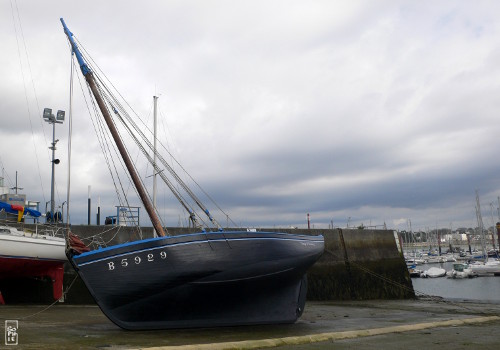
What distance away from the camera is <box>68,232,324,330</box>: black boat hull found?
984 centimetres

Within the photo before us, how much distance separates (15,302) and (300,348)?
11497 mm

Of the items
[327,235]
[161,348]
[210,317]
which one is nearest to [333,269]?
[327,235]

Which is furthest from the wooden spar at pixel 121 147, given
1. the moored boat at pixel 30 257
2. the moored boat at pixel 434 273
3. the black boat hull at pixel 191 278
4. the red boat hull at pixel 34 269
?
the moored boat at pixel 434 273

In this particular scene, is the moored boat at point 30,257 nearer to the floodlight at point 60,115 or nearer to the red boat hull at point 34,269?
the red boat hull at point 34,269

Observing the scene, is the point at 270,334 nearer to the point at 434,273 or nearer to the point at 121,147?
the point at 121,147

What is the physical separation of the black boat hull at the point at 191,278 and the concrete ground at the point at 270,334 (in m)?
0.35

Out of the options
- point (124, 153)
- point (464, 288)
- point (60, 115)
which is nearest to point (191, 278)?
point (124, 153)

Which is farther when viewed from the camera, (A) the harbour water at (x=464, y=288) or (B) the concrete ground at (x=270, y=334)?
(A) the harbour water at (x=464, y=288)

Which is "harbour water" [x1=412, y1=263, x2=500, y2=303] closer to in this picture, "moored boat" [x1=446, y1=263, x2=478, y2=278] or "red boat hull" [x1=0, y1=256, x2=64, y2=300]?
"moored boat" [x1=446, y1=263, x2=478, y2=278]

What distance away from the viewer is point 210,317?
10.5 meters

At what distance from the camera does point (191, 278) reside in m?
10.1

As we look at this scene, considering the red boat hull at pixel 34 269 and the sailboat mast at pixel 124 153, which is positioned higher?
the sailboat mast at pixel 124 153

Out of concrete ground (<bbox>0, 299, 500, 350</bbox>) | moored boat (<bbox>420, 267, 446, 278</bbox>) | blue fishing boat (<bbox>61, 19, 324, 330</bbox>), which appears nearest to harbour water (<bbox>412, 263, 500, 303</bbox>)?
moored boat (<bbox>420, 267, 446, 278</bbox>)

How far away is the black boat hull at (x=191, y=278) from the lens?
9.84 meters
